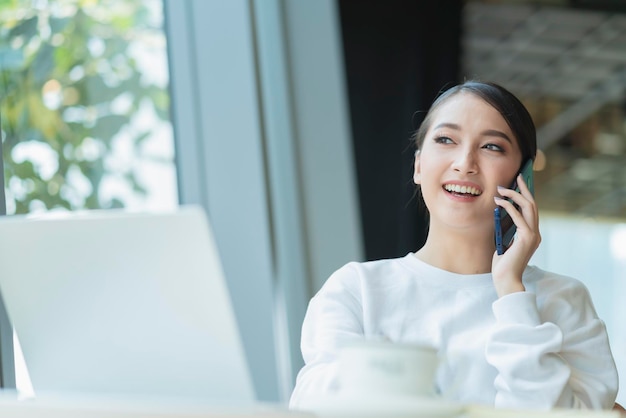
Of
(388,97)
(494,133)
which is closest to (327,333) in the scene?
(494,133)

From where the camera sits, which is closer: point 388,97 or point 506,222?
point 506,222

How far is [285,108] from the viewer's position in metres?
3.98

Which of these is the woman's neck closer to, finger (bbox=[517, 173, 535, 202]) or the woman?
the woman

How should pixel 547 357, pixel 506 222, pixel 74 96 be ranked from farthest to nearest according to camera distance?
pixel 74 96 < pixel 506 222 < pixel 547 357

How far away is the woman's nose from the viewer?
1889 millimetres

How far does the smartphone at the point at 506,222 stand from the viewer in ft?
6.13

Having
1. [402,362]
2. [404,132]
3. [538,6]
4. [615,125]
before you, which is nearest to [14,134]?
[402,362]

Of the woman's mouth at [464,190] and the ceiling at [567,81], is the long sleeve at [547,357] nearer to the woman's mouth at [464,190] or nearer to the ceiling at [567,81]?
the woman's mouth at [464,190]

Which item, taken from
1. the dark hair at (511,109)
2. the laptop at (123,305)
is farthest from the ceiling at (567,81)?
the laptop at (123,305)

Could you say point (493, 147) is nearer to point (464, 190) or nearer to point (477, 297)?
point (464, 190)

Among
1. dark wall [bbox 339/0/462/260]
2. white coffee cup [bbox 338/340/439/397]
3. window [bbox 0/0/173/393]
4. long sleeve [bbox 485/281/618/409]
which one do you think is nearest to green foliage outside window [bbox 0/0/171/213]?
window [bbox 0/0/173/393]

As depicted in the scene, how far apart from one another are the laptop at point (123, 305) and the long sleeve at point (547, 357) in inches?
18.7

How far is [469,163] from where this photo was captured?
1.89 m

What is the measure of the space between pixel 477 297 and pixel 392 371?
68 centimetres
